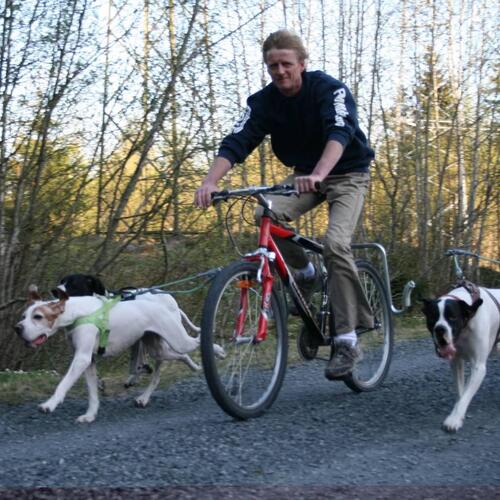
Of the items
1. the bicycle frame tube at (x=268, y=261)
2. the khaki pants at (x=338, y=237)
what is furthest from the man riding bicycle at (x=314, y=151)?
the bicycle frame tube at (x=268, y=261)

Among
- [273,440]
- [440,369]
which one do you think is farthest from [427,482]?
[440,369]

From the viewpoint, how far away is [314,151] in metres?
5.95

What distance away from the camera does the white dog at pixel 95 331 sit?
18.5ft

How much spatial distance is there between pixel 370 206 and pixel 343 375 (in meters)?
6.88

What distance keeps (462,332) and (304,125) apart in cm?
158

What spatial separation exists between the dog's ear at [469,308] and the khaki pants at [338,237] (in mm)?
812

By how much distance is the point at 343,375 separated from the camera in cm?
588

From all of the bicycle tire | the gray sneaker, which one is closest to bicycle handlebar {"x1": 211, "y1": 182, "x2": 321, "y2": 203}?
the gray sneaker

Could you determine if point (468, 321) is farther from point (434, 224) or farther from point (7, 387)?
point (434, 224)

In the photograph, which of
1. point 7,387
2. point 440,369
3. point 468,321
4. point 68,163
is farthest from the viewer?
point 68,163

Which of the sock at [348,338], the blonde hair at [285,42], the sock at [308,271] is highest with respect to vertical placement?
the blonde hair at [285,42]

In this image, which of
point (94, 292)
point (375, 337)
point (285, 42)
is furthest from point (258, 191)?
point (375, 337)

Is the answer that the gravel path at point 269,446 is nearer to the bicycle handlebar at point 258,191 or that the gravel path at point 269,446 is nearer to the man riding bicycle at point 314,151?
the man riding bicycle at point 314,151

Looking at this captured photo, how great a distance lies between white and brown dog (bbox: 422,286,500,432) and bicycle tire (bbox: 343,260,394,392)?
1.14 metres
